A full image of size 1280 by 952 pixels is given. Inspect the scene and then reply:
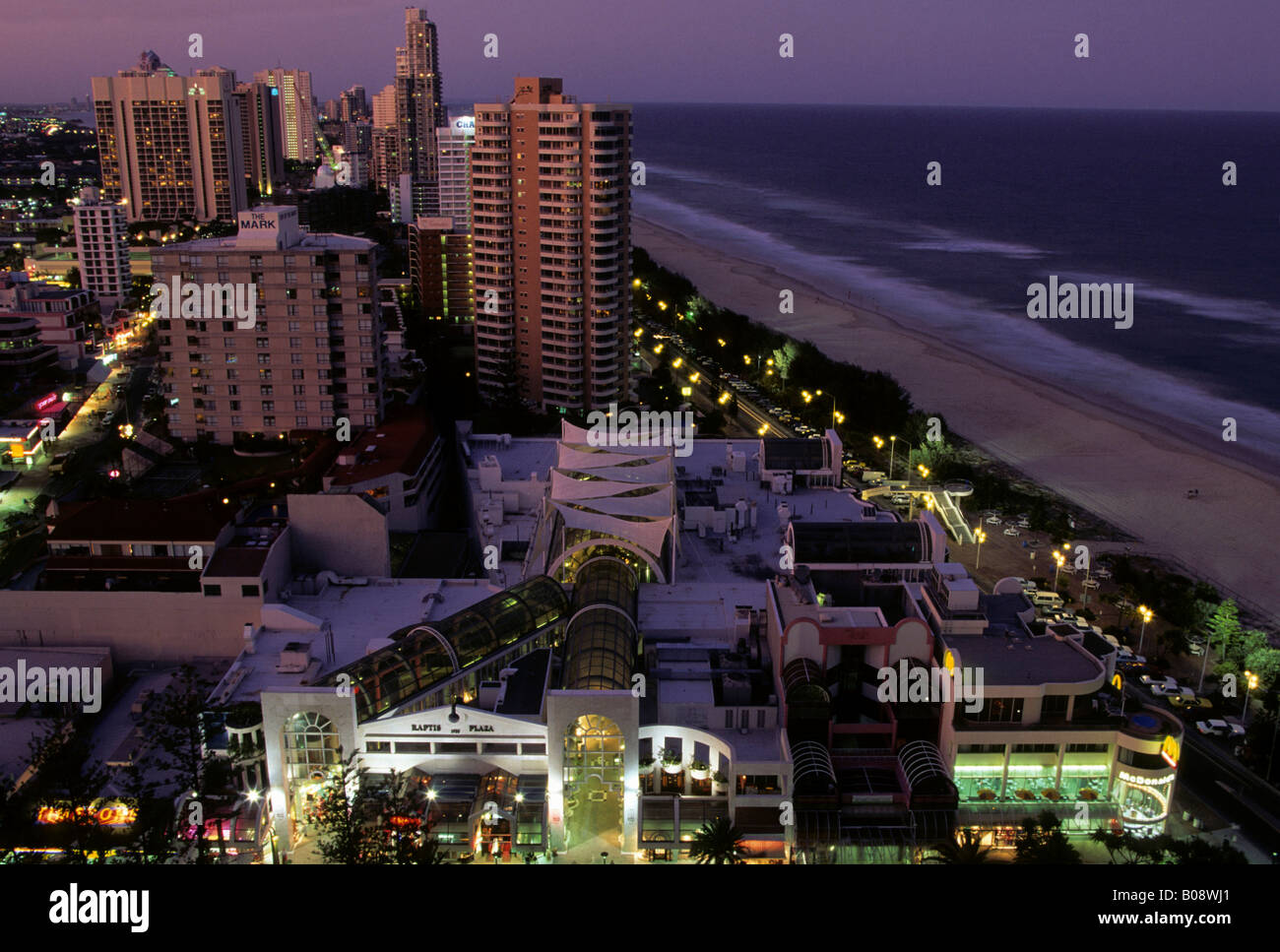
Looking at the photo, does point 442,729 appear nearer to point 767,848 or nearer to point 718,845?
point 718,845

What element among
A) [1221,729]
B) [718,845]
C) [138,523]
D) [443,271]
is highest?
[443,271]

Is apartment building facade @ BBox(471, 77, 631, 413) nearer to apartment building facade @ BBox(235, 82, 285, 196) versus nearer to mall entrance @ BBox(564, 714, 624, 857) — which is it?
mall entrance @ BBox(564, 714, 624, 857)

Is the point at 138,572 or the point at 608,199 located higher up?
the point at 608,199

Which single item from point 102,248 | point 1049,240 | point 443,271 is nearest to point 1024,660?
point 443,271

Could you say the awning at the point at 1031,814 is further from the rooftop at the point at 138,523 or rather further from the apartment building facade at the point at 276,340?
the apartment building facade at the point at 276,340

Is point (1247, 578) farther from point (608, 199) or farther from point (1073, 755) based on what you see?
point (608, 199)
